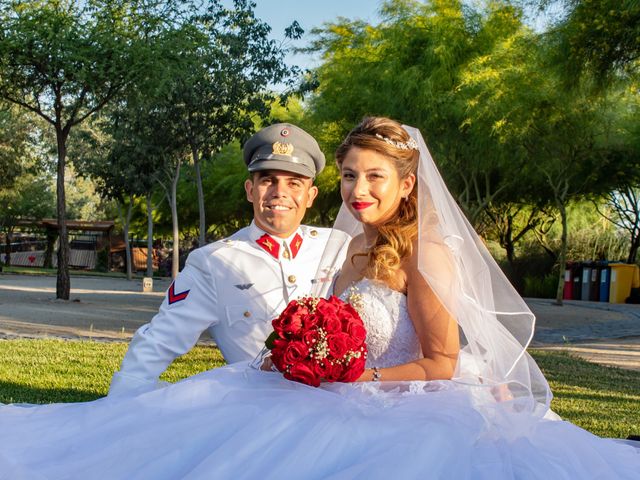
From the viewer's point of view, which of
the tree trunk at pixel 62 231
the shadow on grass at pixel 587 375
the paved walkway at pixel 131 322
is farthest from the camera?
the tree trunk at pixel 62 231

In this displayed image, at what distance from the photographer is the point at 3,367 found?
29.0 feet

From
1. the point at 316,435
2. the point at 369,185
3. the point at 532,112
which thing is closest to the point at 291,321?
the point at 316,435

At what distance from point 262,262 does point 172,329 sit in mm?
547

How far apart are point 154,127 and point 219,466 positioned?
68.6ft

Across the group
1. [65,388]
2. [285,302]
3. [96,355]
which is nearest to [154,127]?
[96,355]

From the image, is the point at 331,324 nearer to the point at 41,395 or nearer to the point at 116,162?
the point at 41,395

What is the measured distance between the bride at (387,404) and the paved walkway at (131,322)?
9.28 metres

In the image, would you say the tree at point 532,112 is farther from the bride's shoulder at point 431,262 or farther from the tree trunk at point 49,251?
the tree trunk at point 49,251

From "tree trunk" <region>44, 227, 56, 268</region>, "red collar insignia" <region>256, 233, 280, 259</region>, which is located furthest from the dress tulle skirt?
"tree trunk" <region>44, 227, 56, 268</region>

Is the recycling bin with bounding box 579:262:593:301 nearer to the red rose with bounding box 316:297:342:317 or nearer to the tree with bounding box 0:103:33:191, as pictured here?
the tree with bounding box 0:103:33:191

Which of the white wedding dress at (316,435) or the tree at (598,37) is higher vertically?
the tree at (598,37)

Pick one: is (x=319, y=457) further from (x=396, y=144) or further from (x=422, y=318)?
(x=396, y=144)

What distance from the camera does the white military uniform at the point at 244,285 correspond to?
3514 mm

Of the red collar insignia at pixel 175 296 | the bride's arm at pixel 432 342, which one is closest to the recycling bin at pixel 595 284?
the red collar insignia at pixel 175 296
